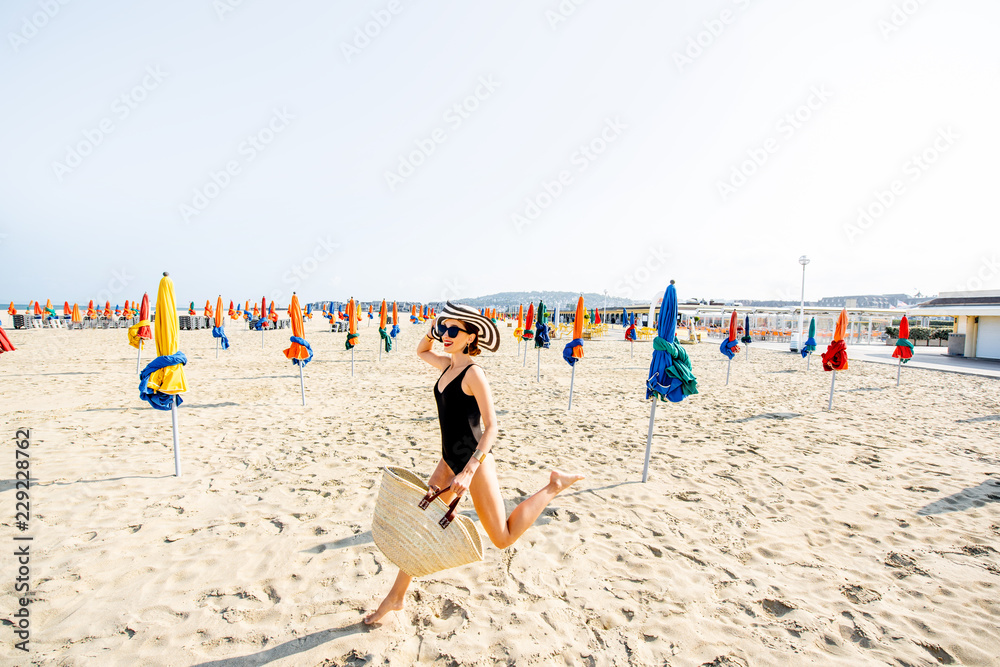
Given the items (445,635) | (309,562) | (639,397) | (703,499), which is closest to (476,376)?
(445,635)

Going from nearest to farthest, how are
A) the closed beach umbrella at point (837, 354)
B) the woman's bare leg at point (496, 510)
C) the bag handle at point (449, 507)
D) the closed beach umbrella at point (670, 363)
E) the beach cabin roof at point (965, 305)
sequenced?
the bag handle at point (449, 507) < the woman's bare leg at point (496, 510) < the closed beach umbrella at point (670, 363) < the closed beach umbrella at point (837, 354) < the beach cabin roof at point (965, 305)

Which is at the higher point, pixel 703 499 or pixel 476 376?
pixel 476 376

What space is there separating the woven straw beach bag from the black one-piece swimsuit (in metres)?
0.31

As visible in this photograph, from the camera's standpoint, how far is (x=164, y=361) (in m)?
4.63

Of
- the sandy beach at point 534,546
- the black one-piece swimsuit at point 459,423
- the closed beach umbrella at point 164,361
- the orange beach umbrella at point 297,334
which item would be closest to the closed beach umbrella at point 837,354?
the sandy beach at point 534,546

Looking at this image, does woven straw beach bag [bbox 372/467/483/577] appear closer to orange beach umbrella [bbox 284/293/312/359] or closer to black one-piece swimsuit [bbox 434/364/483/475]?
black one-piece swimsuit [bbox 434/364/483/475]

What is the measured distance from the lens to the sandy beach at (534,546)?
2.56 meters

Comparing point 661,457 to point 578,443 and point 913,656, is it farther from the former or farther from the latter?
point 913,656

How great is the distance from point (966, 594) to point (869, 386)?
11731 mm

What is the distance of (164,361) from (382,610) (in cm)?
377

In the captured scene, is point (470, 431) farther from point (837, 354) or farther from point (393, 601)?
point (837, 354)

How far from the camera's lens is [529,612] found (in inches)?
112

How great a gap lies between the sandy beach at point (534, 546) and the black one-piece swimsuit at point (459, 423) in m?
1.10

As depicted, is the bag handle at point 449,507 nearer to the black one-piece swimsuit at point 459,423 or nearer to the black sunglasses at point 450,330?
the black one-piece swimsuit at point 459,423
